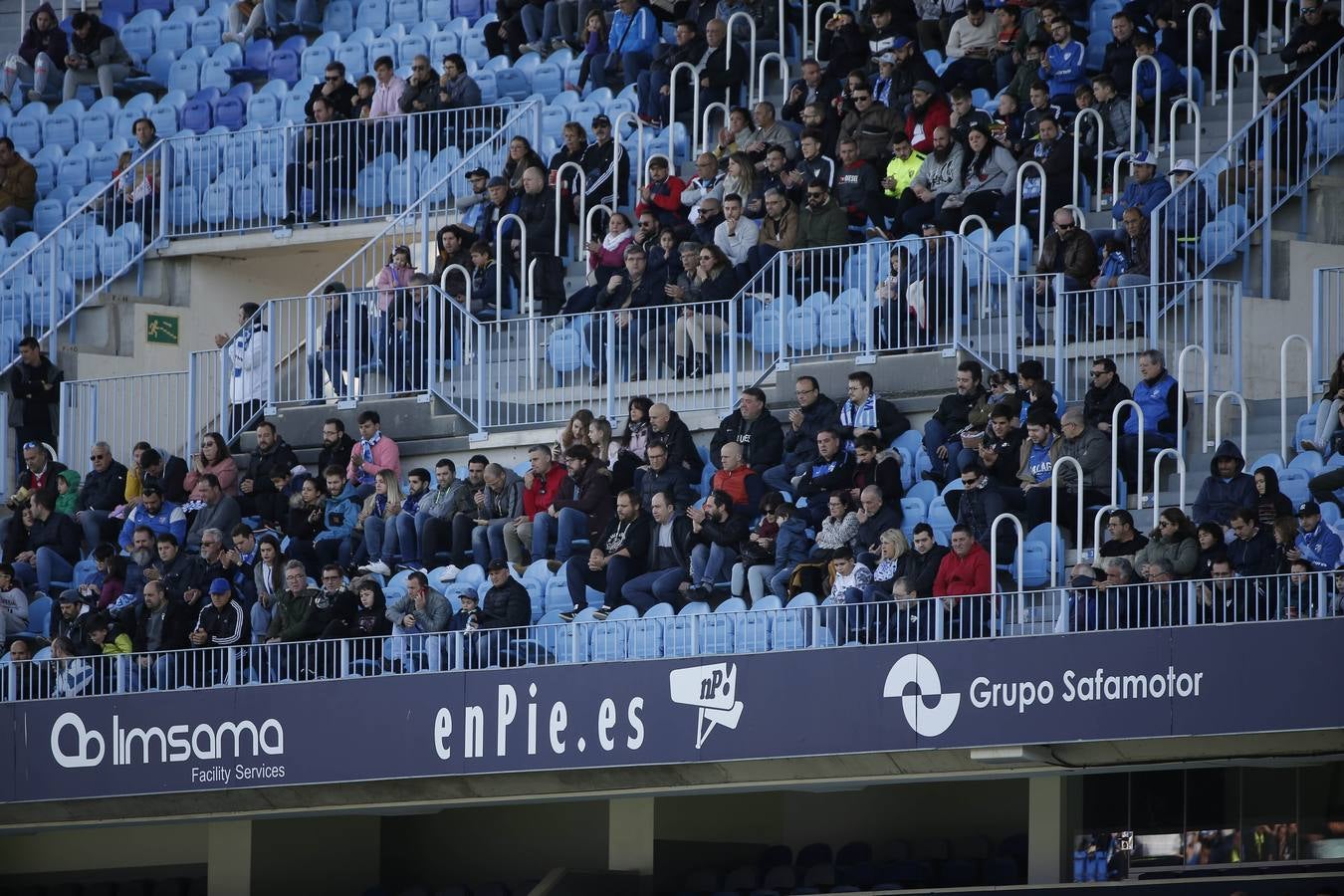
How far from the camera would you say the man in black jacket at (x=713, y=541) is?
18156 millimetres

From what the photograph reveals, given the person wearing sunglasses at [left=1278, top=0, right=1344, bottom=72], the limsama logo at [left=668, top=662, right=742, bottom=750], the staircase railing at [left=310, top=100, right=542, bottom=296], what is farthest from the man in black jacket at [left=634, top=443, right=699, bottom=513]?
the person wearing sunglasses at [left=1278, top=0, right=1344, bottom=72]

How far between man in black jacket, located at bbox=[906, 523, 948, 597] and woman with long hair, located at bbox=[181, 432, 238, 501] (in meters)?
6.30

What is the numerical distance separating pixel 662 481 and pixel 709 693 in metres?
2.26

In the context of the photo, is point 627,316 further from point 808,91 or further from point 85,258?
point 85,258

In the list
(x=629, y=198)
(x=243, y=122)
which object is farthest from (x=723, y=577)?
(x=243, y=122)

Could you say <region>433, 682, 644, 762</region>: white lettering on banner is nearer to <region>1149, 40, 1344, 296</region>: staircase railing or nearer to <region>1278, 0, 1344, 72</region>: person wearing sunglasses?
<region>1149, 40, 1344, 296</region>: staircase railing

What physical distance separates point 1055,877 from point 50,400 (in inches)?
386

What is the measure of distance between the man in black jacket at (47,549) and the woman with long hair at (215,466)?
37.1 inches

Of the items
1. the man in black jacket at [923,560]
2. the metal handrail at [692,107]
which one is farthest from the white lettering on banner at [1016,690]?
the metal handrail at [692,107]

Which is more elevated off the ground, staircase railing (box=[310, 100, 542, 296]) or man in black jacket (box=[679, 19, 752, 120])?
man in black jacket (box=[679, 19, 752, 120])

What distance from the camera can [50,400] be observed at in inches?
933

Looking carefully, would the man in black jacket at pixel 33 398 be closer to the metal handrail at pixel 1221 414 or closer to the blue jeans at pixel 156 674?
the blue jeans at pixel 156 674

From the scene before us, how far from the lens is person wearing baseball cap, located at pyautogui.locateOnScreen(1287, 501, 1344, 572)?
1581cm

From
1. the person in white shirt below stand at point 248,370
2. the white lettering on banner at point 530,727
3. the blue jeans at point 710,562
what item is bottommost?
the white lettering on banner at point 530,727
